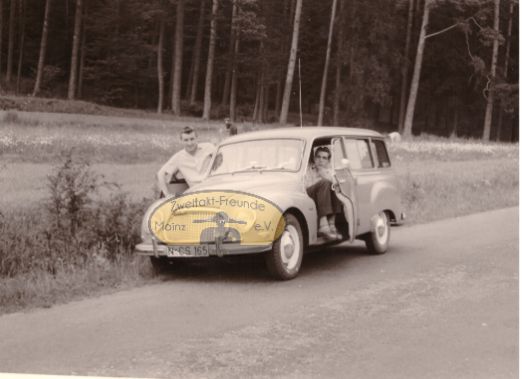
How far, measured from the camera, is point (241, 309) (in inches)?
212

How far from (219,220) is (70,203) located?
6.11ft

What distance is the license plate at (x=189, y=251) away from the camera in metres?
6.10

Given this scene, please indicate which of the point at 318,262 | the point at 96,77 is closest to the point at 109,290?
the point at 318,262

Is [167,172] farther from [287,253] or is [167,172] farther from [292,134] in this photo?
[287,253]

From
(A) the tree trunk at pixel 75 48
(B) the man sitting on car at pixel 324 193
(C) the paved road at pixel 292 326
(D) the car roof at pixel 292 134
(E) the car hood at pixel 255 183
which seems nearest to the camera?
(C) the paved road at pixel 292 326

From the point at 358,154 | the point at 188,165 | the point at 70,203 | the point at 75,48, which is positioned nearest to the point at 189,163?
the point at 188,165

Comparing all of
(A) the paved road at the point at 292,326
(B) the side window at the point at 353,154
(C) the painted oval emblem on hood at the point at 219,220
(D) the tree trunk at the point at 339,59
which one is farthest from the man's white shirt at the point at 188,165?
(D) the tree trunk at the point at 339,59

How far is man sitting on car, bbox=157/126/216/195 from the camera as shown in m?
7.52

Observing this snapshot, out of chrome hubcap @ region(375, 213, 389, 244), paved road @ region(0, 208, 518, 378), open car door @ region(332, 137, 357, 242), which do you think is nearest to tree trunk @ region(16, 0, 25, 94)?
chrome hubcap @ region(375, 213, 389, 244)

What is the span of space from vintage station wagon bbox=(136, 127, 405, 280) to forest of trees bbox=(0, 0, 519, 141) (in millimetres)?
1590

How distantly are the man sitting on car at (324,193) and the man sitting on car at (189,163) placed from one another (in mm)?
1169

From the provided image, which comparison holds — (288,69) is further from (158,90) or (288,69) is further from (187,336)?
(158,90)

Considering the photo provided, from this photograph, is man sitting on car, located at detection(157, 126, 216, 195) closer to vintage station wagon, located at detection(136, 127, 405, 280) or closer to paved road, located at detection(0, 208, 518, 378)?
vintage station wagon, located at detection(136, 127, 405, 280)

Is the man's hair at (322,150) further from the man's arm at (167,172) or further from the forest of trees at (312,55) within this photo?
the forest of trees at (312,55)
